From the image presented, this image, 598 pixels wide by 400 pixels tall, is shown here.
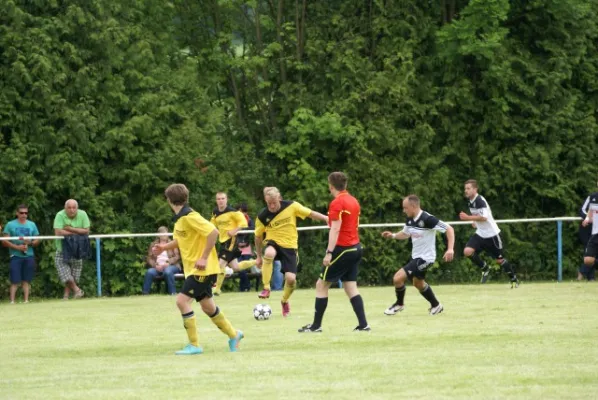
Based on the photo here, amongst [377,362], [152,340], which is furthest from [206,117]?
[377,362]

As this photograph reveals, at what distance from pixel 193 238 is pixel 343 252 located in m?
2.28

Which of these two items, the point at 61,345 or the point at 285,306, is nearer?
the point at 61,345

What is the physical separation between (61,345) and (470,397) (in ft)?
20.7

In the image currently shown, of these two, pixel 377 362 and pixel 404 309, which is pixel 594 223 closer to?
pixel 404 309

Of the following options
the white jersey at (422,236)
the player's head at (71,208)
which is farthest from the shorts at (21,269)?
the white jersey at (422,236)

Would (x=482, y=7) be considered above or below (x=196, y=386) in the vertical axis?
above

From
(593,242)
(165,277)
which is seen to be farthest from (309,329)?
(593,242)

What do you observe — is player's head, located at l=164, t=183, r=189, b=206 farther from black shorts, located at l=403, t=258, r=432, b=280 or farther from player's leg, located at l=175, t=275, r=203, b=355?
black shorts, located at l=403, t=258, r=432, b=280

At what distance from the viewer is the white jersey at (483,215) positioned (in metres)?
22.7

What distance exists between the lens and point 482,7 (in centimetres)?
2866

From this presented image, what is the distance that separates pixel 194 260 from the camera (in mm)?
12133

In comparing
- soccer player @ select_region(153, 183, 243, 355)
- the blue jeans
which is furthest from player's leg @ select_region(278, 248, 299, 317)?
the blue jeans

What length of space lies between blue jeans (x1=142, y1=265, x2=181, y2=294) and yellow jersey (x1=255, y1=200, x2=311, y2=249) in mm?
5970

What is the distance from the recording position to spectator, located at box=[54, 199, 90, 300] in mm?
23578
